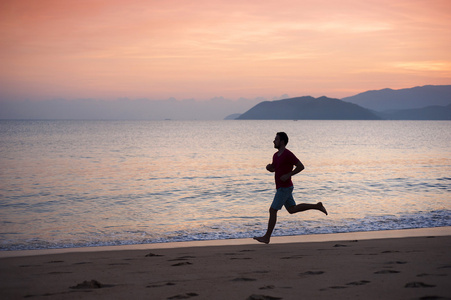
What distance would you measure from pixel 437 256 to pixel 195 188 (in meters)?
12.5

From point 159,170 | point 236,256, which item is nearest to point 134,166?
point 159,170

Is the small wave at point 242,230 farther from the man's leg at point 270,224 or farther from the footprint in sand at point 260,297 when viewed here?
the footprint in sand at point 260,297

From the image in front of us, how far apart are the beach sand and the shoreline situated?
73cm

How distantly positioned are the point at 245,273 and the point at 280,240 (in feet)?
12.8

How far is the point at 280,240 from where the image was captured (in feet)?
31.4

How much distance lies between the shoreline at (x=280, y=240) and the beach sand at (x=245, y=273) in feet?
2.41

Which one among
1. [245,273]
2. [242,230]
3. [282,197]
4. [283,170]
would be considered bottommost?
[242,230]

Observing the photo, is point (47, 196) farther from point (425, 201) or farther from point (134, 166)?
point (425, 201)

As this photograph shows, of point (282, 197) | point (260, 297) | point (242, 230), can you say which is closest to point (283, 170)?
point (282, 197)

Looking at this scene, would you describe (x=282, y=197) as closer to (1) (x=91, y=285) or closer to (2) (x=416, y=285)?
(2) (x=416, y=285)

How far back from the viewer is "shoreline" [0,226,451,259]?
8883 millimetres

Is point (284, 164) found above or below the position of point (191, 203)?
above

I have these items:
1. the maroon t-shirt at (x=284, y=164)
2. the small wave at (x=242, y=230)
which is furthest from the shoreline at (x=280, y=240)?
the maroon t-shirt at (x=284, y=164)

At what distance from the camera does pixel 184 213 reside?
13.0m
